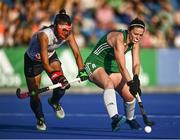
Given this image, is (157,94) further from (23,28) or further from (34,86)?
(34,86)

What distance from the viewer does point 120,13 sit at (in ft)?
78.4

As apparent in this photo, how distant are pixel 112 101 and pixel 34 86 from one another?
1.92 meters

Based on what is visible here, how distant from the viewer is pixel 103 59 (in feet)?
43.4

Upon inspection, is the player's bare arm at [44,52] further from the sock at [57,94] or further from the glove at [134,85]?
the glove at [134,85]

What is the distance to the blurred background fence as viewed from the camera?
2359 centimetres

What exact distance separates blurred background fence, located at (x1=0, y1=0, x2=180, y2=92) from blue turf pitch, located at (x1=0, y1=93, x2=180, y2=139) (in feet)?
3.00

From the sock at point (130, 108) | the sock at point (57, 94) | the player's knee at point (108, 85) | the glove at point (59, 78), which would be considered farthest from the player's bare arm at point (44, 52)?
the sock at point (130, 108)

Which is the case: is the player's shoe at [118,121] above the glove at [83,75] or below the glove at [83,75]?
below

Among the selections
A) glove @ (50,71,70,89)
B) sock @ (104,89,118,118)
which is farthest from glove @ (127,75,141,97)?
glove @ (50,71,70,89)

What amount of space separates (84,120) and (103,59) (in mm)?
2715

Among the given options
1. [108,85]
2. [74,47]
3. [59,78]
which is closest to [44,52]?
[59,78]

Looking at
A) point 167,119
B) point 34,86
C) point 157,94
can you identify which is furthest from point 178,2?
point 34,86

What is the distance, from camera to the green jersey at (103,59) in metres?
13.1

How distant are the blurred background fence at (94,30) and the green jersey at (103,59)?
32.9 feet
